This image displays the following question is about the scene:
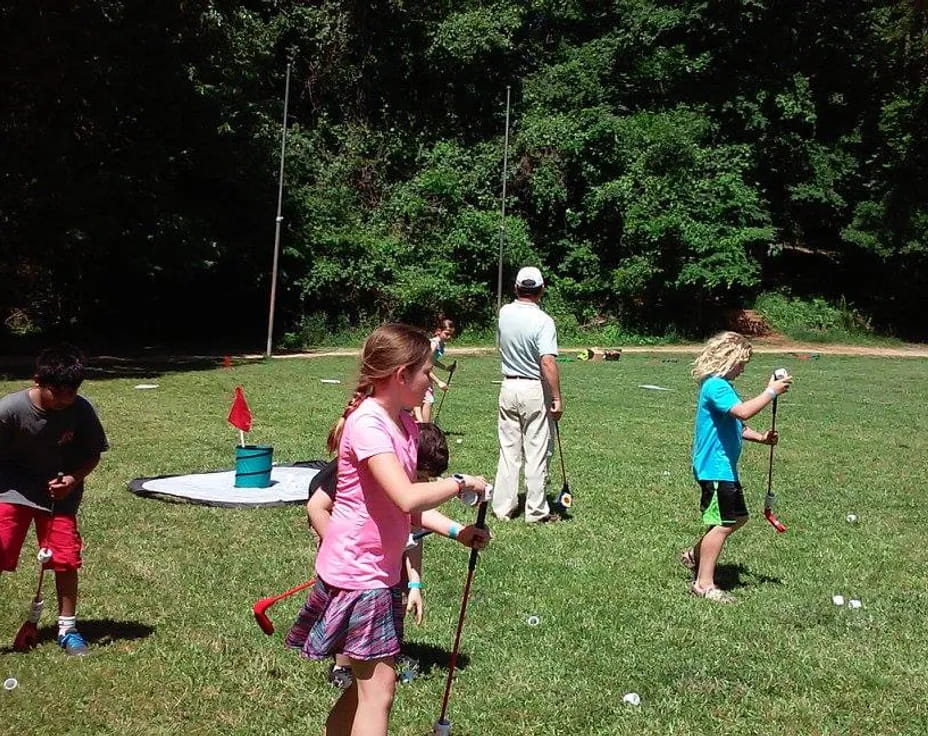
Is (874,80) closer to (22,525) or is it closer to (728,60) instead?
(728,60)

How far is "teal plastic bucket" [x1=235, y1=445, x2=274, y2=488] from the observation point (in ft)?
28.6

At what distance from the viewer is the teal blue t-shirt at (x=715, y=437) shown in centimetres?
591

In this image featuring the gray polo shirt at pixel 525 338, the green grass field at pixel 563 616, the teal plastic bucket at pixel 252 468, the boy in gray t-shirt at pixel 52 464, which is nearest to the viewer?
the green grass field at pixel 563 616

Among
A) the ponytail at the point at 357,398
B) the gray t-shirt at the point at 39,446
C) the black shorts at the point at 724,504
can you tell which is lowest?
the black shorts at the point at 724,504

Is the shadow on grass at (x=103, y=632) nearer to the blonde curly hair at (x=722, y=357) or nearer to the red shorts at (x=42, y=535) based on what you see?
the red shorts at (x=42, y=535)

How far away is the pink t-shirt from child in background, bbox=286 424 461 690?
173 millimetres

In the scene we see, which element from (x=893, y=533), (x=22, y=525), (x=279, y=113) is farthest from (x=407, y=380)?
(x=279, y=113)

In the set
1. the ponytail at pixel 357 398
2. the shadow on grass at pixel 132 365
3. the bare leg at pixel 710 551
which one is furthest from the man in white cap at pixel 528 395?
the shadow on grass at pixel 132 365

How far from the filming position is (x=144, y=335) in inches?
1126

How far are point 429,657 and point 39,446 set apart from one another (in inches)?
87.0

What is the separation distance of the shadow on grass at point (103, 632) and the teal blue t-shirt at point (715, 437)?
11.0 feet

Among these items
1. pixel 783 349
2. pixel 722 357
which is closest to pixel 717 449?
pixel 722 357

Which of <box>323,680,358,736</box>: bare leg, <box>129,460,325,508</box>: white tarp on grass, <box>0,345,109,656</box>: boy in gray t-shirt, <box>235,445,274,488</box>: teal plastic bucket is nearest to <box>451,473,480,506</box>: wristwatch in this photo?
<box>323,680,358,736</box>: bare leg

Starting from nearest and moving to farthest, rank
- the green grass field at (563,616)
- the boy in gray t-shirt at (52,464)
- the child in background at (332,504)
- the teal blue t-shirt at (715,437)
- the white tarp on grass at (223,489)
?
1. the child in background at (332,504)
2. the green grass field at (563,616)
3. the boy in gray t-shirt at (52,464)
4. the teal blue t-shirt at (715,437)
5. the white tarp on grass at (223,489)
